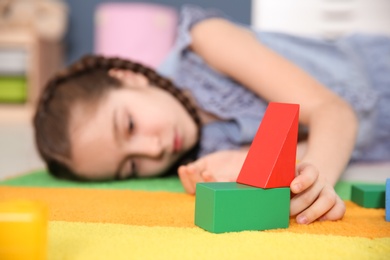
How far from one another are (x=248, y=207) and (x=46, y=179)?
0.68m

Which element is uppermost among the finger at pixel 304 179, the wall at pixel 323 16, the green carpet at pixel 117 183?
the wall at pixel 323 16

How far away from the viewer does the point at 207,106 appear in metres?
1.34

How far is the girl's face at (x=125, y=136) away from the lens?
3.61 feet

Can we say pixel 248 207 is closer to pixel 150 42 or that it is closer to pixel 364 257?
pixel 364 257

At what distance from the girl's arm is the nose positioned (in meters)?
0.29

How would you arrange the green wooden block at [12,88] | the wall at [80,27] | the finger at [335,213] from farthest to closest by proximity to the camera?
the wall at [80,27], the green wooden block at [12,88], the finger at [335,213]

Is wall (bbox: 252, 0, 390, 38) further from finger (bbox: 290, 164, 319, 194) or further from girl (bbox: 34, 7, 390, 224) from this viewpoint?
finger (bbox: 290, 164, 319, 194)

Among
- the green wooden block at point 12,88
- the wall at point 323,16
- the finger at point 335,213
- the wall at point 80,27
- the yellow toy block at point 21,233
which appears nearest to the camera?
the yellow toy block at point 21,233

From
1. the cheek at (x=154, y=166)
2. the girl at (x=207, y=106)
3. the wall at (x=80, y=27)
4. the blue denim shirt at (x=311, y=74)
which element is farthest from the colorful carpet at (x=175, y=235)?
the wall at (x=80, y=27)

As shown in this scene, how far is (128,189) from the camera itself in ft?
3.42

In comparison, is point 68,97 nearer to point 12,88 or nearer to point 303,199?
point 303,199

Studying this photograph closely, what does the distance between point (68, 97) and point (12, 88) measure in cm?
169

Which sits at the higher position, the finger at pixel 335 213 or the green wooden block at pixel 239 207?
the green wooden block at pixel 239 207

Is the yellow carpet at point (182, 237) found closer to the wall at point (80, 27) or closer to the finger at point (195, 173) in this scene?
the finger at point (195, 173)
